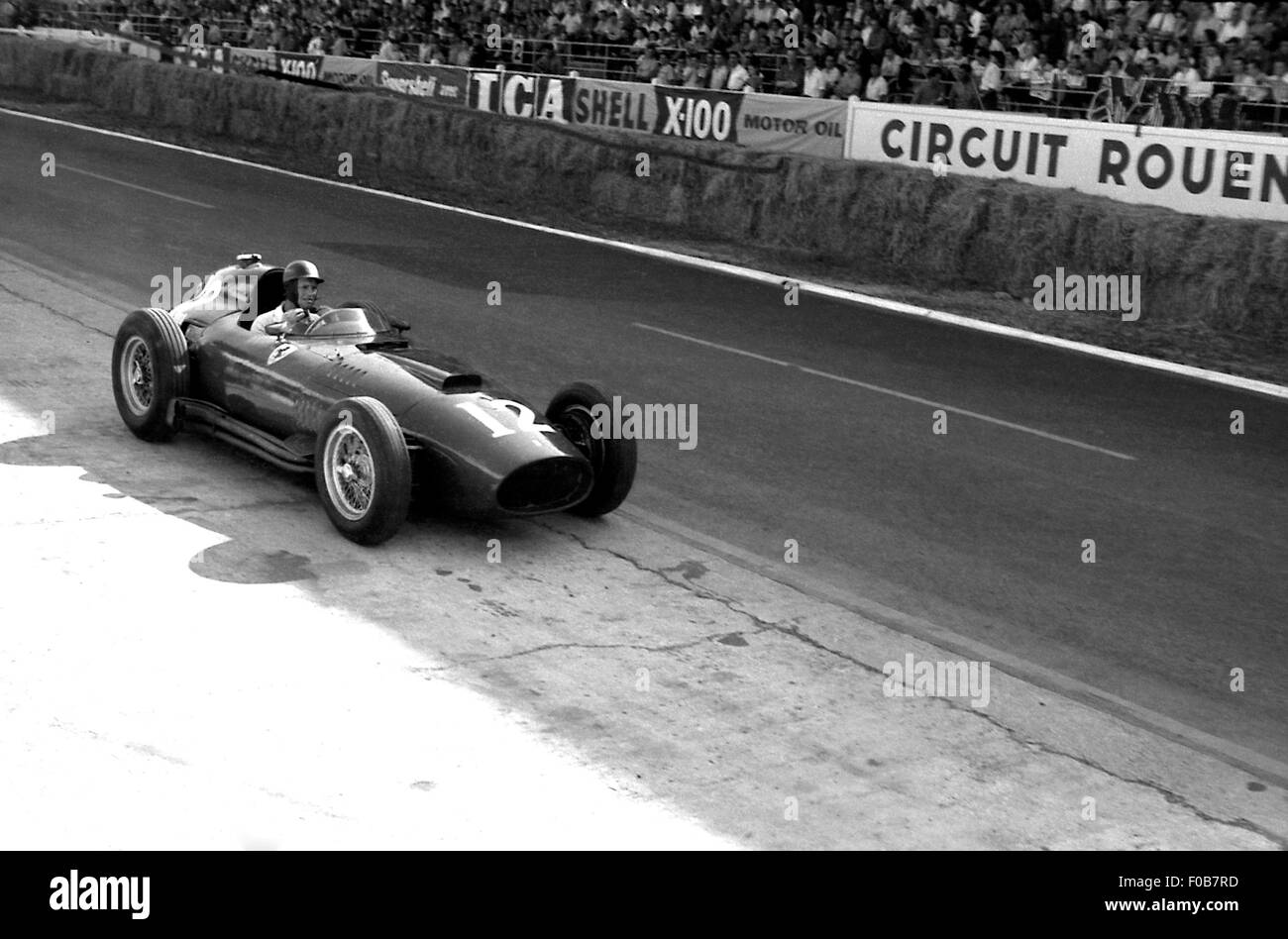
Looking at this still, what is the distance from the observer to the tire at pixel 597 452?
9.18m

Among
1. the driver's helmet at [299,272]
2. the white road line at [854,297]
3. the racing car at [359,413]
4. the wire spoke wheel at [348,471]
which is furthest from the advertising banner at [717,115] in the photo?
the wire spoke wheel at [348,471]

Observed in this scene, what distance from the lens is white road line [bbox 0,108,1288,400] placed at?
15195 millimetres

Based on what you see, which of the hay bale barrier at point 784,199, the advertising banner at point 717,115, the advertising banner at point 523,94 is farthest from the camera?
the advertising banner at point 523,94

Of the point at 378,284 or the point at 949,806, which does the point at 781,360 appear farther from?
the point at 949,806

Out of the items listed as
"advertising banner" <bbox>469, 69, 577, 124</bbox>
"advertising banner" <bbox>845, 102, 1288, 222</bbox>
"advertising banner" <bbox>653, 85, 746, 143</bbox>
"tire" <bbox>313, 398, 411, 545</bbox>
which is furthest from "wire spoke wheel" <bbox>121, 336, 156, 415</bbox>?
"advertising banner" <bbox>469, 69, 577, 124</bbox>

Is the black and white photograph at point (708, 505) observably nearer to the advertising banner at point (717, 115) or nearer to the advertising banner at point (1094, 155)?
the advertising banner at point (1094, 155)

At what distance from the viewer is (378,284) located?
1705 cm

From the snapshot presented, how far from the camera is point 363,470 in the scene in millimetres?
8555

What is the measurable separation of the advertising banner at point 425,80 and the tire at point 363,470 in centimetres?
2054

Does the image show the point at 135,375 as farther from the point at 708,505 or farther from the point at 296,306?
the point at 708,505

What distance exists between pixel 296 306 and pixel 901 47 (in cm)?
1640

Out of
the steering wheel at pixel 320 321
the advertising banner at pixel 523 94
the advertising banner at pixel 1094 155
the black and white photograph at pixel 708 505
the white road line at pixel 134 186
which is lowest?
the black and white photograph at pixel 708 505

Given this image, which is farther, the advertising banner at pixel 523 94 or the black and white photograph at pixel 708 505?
the advertising banner at pixel 523 94
